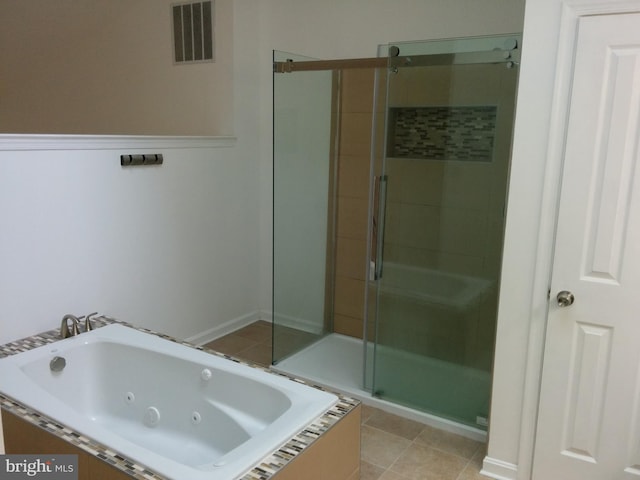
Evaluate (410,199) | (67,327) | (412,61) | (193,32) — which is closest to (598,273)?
(410,199)

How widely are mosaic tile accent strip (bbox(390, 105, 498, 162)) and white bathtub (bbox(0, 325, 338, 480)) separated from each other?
143cm

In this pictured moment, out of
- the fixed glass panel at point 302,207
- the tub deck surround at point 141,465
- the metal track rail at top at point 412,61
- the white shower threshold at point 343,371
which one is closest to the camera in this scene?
the tub deck surround at point 141,465

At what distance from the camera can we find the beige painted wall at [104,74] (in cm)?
398

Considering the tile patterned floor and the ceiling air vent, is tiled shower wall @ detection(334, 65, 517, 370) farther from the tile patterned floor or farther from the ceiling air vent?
the ceiling air vent

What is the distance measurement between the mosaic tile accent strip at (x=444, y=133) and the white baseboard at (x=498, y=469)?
142cm

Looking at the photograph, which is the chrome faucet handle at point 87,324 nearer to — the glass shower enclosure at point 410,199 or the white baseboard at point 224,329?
the white baseboard at point 224,329

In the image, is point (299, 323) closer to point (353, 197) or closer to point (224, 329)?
point (224, 329)

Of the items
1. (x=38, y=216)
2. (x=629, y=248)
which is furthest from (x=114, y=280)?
(x=629, y=248)

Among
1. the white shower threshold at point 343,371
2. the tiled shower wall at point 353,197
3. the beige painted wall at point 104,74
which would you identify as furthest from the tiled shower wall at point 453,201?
the beige painted wall at point 104,74

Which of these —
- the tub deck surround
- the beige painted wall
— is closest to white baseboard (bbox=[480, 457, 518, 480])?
the tub deck surround

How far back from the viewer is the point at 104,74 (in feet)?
14.5

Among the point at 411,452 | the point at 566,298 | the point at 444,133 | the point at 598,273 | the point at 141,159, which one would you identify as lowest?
the point at 411,452

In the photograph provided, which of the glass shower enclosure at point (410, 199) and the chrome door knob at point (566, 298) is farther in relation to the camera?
the glass shower enclosure at point (410, 199)

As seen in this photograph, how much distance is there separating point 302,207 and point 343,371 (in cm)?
109
